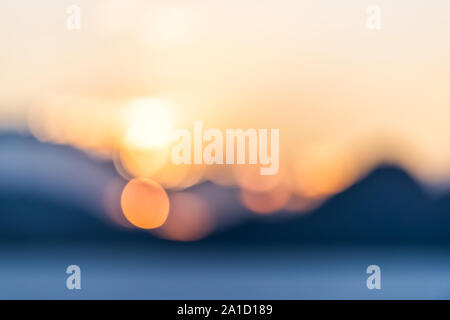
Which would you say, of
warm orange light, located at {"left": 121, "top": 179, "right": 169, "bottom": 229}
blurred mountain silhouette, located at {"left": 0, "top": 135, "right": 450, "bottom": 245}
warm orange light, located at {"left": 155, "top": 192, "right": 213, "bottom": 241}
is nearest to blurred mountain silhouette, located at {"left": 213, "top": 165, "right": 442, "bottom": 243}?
blurred mountain silhouette, located at {"left": 0, "top": 135, "right": 450, "bottom": 245}

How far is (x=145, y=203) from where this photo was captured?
337cm

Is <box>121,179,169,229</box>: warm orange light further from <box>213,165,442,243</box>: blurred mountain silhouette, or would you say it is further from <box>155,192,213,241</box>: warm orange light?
<box>213,165,442,243</box>: blurred mountain silhouette

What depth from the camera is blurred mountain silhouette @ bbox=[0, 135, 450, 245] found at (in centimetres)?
338

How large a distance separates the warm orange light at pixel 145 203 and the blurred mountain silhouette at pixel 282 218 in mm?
72

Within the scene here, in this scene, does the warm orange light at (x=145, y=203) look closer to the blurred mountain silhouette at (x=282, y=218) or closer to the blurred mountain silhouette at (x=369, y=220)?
the blurred mountain silhouette at (x=282, y=218)

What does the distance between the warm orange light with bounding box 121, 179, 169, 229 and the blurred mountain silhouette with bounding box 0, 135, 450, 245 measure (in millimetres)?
72

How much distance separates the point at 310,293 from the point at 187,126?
3.65 feet

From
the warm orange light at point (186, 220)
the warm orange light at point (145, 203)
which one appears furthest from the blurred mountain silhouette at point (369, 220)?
the warm orange light at point (145, 203)

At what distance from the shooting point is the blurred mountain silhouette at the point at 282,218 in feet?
→ 11.1

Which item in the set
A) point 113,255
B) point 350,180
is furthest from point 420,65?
point 113,255

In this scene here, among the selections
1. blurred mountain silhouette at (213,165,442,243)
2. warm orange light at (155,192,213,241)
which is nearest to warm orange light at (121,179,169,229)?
warm orange light at (155,192,213,241)

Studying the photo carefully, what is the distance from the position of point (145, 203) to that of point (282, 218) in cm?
73

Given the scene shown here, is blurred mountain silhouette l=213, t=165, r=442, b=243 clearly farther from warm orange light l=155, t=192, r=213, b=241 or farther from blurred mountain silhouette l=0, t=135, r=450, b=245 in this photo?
warm orange light l=155, t=192, r=213, b=241

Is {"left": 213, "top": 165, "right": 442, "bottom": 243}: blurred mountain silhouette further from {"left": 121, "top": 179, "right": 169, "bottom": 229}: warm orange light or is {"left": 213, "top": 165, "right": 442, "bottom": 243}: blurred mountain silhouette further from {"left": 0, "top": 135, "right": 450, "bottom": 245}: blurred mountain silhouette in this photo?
{"left": 121, "top": 179, "right": 169, "bottom": 229}: warm orange light
